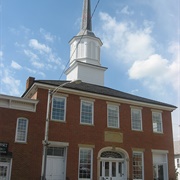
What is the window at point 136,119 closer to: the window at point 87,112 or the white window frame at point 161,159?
the white window frame at point 161,159

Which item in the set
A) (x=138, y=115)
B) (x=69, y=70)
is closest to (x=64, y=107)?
(x=138, y=115)

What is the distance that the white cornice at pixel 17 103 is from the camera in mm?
19922

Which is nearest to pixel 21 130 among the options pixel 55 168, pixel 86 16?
pixel 55 168

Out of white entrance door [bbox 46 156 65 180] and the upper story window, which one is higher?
the upper story window

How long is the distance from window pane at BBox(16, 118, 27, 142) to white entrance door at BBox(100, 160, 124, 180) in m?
7.28

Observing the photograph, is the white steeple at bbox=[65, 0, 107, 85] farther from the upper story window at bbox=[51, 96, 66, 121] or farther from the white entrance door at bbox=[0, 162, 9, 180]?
the white entrance door at bbox=[0, 162, 9, 180]

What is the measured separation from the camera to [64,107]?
73.7 feet

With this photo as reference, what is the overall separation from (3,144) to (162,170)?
15409 millimetres

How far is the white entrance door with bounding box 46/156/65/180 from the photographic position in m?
20.6

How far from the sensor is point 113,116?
80.8 feet

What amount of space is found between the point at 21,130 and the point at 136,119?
11.2 m

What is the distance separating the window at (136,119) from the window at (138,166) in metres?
2.44

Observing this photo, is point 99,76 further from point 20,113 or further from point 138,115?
point 20,113

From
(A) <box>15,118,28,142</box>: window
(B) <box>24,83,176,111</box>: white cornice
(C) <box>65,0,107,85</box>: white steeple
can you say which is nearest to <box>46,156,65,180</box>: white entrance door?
(A) <box>15,118,28,142</box>: window
